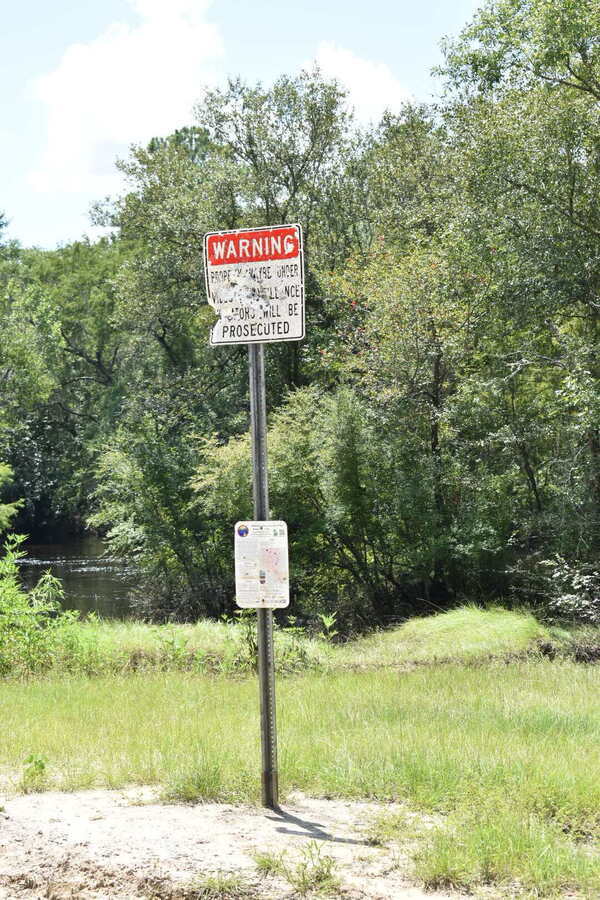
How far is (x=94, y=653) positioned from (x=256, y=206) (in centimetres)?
1760

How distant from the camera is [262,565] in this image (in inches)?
201

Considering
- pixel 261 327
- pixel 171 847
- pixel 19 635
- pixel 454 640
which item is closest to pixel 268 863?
pixel 171 847

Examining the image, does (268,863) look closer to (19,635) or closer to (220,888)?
(220,888)

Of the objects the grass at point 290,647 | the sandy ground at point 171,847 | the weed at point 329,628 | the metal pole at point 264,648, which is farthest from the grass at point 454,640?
the sandy ground at point 171,847

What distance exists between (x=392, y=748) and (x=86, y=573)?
27.0m

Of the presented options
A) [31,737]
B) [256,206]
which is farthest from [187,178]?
[31,737]

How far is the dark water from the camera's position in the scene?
82.5 ft

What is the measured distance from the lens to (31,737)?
675cm

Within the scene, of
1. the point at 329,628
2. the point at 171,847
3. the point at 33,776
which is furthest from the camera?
the point at 329,628

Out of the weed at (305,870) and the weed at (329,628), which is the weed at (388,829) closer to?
the weed at (305,870)

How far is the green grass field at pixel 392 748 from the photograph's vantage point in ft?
13.8

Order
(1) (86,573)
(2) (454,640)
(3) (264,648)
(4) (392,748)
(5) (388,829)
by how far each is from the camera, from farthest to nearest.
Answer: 1. (1) (86,573)
2. (2) (454,640)
3. (4) (392,748)
4. (3) (264,648)
5. (5) (388,829)

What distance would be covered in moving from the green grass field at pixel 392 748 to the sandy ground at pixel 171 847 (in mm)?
202

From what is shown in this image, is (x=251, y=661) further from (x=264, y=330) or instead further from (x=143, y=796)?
(x=264, y=330)
